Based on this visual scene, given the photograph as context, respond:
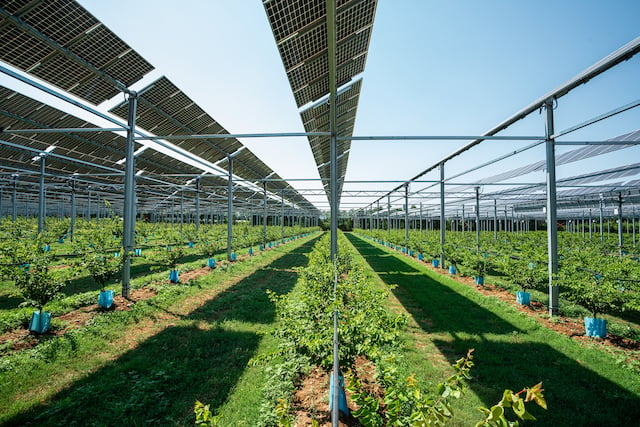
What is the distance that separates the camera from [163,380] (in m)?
4.34

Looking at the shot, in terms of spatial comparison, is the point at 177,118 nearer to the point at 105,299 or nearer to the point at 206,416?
the point at 105,299

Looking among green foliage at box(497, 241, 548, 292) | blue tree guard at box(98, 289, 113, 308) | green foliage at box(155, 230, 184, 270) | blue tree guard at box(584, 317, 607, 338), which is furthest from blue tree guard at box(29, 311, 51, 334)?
green foliage at box(497, 241, 548, 292)

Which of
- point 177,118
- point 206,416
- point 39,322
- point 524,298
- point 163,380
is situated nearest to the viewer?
point 206,416

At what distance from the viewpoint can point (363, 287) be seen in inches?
198

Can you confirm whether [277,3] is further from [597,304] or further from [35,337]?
[597,304]

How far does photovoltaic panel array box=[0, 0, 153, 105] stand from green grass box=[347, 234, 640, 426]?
9.13 metres

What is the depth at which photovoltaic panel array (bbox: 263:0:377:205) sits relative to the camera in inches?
196

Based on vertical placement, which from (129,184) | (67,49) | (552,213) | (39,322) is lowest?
(39,322)

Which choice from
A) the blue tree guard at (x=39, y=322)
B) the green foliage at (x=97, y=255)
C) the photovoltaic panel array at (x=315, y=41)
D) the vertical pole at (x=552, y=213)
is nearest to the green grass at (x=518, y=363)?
the vertical pole at (x=552, y=213)

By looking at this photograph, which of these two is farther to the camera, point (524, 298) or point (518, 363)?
point (524, 298)

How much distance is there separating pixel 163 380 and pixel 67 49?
22.5 ft

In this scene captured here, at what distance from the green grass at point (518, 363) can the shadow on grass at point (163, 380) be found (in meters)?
3.27

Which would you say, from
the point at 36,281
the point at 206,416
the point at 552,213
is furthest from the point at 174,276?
the point at 552,213

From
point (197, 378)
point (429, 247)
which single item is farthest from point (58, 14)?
point (429, 247)
